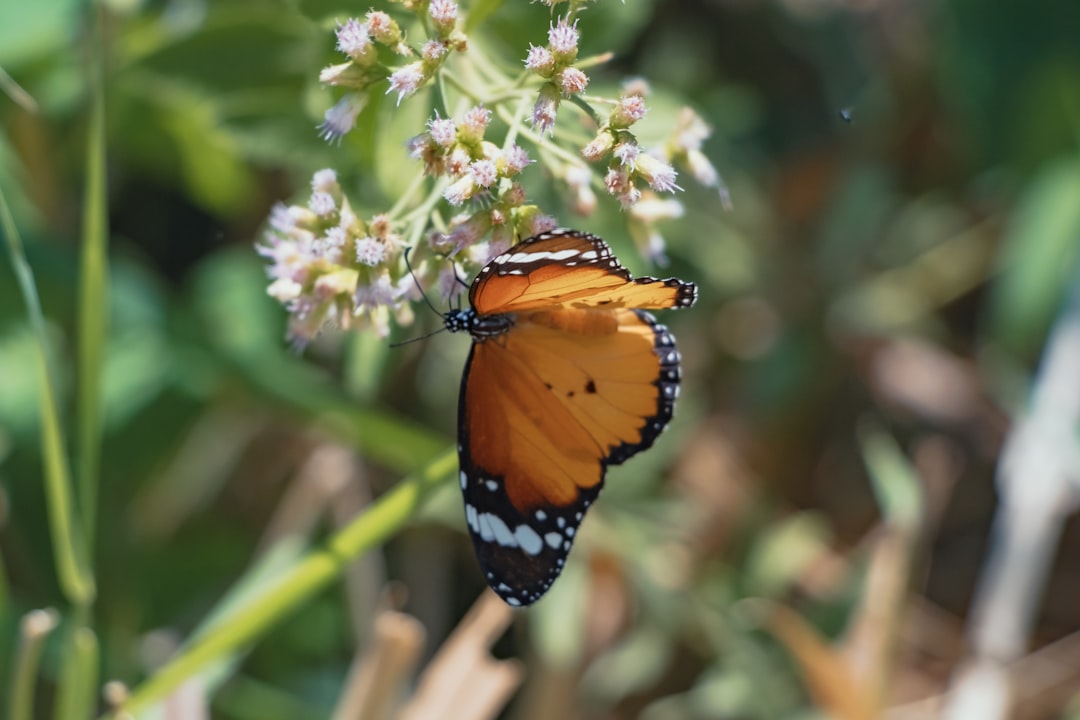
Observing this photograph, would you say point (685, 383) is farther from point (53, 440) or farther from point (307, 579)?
point (53, 440)

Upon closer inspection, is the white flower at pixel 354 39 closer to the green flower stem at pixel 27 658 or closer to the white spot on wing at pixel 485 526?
the white spot on wing at pixel 485 526

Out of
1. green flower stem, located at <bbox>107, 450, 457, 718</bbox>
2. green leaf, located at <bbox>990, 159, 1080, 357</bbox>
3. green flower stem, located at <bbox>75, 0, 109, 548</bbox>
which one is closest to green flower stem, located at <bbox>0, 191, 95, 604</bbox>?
green flower stem, located at <bbox>75, 0, 109, 548</bbox>

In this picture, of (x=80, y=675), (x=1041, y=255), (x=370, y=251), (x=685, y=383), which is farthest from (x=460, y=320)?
(x=1041, y=255)

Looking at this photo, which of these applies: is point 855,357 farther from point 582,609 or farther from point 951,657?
point 582,609

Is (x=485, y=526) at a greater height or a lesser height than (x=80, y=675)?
greater

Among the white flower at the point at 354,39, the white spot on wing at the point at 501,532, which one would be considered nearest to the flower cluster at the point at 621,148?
the white flower at the point at 354,39

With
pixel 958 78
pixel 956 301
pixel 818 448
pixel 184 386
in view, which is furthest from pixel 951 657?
pixel 184 386

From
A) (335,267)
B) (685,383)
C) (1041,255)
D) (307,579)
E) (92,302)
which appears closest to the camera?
(335,267)

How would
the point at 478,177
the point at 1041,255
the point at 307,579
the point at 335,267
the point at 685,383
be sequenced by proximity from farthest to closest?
the point at 685,383
the point at 1041,255
the point at 307,579
the point at 335,267
the point at 478,177
